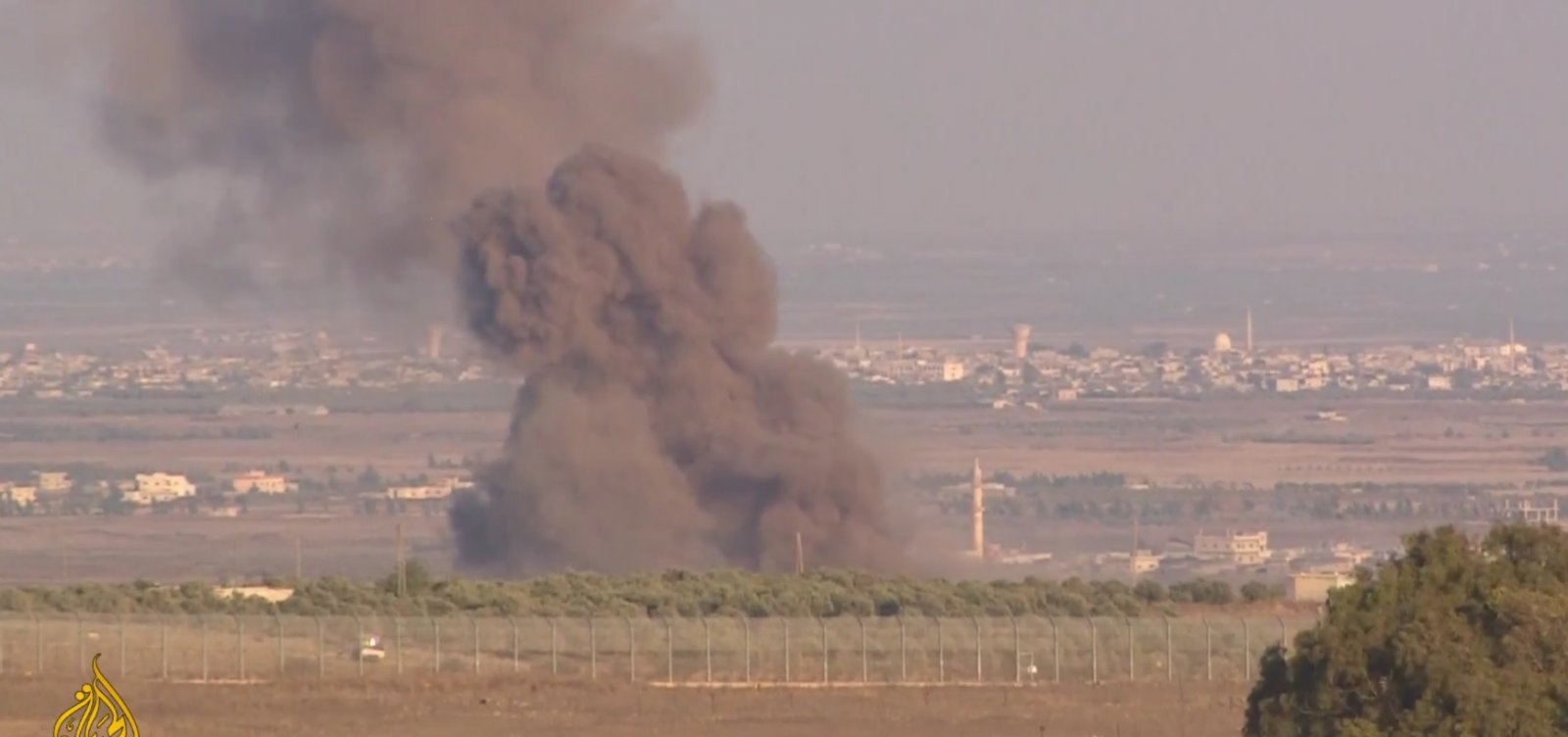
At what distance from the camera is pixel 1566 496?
106938 millimetres

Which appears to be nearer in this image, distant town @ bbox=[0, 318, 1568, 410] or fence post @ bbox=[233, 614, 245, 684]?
fence post @ bbox=[233, 614, 245, 684]

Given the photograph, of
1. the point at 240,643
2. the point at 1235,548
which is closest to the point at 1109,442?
the point at 1235,548

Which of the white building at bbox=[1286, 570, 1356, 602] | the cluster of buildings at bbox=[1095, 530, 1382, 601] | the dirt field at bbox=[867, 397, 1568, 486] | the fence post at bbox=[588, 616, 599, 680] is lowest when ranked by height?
the cluster of buildings at bbox=[1095, 530, 1382, 601]

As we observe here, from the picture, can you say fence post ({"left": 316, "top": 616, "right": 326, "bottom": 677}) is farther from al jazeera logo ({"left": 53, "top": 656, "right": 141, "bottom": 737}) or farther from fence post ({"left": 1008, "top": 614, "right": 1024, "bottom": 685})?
fence post ({"left": 1008, "top": 614, "right": 1024, "bottom": 685})

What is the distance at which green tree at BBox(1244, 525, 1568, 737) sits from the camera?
20.9 m

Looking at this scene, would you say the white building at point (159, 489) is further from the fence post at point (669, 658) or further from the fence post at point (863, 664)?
the fence post at point (863, 664)

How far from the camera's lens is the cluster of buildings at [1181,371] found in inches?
6732

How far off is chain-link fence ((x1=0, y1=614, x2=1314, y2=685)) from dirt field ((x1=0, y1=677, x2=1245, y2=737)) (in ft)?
1.47

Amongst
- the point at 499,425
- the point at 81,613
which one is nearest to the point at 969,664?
the point at 81,613

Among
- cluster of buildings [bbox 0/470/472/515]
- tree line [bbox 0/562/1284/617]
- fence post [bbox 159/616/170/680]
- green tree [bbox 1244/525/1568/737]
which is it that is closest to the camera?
green tree [bbox 1244/525/1568/737]

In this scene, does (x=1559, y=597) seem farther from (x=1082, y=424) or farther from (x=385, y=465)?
(x=1082, y=424)

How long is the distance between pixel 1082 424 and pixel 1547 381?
41.1 metres

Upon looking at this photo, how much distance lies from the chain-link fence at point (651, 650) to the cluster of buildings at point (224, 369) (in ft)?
353

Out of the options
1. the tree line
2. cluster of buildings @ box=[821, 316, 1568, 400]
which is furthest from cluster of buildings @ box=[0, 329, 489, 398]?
the tree line
